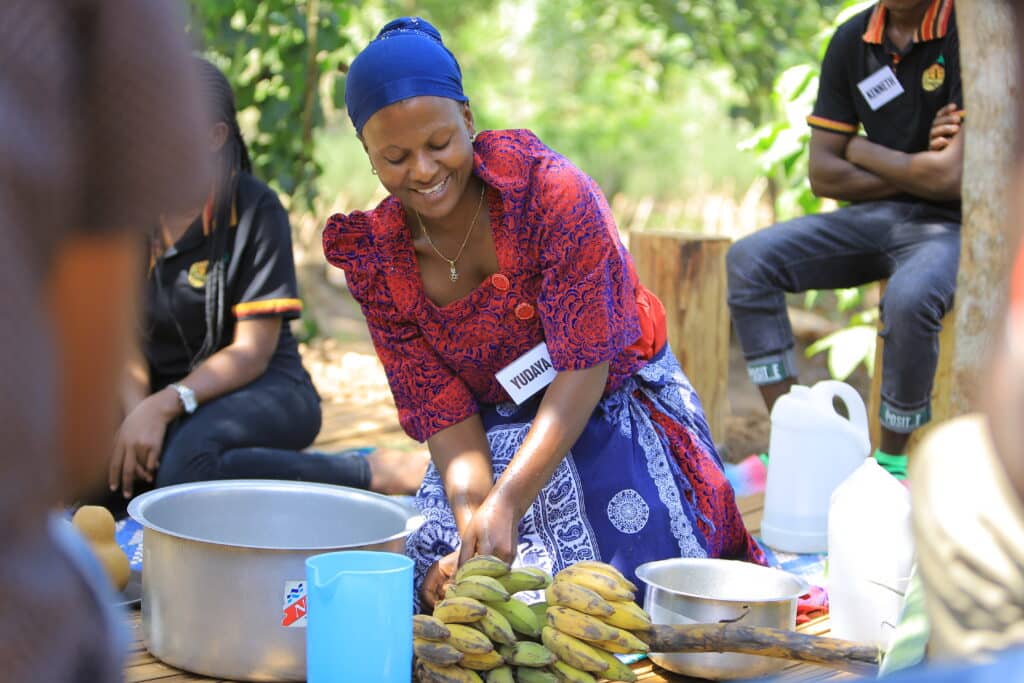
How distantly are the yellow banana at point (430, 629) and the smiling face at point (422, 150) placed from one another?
0.95 meters

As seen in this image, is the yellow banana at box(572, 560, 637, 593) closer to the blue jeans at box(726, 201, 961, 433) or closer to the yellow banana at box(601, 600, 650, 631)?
the yellow banana at box(601, 600, 650, 631)

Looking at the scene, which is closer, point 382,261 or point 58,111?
point 58,111

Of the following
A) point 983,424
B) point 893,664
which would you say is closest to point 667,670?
point 893,664

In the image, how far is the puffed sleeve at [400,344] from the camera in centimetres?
293

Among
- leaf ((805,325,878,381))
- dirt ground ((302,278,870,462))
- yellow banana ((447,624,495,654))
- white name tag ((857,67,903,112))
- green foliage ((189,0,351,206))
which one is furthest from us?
green foliage ((189,0,351,206))

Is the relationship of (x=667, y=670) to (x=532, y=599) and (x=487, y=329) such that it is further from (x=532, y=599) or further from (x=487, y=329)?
(x=487, y=329)

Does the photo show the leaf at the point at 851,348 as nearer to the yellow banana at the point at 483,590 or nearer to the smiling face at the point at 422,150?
the smiling face at the point at 422,150

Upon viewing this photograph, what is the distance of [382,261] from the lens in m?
2.93

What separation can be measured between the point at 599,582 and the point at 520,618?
6.9 inches

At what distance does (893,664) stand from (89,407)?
3.81ft

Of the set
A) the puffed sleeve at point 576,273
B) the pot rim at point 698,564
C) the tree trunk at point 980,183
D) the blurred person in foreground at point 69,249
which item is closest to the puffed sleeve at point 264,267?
the puffed sleeve at point 576,273

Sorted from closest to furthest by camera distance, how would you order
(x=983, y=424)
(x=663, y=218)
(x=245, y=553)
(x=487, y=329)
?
(x=983, y=424) < (x=245, y=553) < (x=487, y=329) < (x=663, y=218)

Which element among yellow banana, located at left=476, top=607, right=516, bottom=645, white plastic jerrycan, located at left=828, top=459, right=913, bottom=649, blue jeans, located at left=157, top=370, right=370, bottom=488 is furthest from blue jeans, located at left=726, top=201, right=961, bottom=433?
yellow banana, located at left=476, top=607, right=516, bottom=645

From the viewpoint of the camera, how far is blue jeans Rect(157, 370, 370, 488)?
11.7 feet
